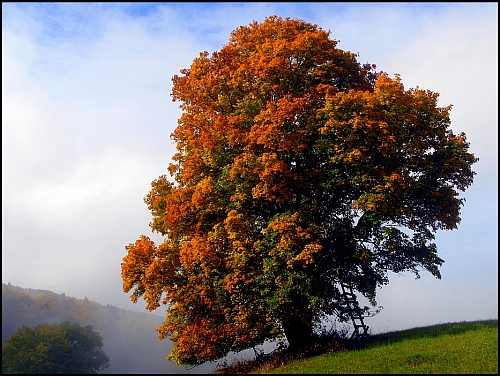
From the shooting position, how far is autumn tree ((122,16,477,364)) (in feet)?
63.8

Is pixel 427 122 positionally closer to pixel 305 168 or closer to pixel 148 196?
pixel 305 168

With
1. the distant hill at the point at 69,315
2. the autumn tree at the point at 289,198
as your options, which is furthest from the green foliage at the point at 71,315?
the autumn tree at the point at 289,198

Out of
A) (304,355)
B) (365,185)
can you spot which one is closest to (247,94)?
(365,185)

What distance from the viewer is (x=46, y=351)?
45594mm

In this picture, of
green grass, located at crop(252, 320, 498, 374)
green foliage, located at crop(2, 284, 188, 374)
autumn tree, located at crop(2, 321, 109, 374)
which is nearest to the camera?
green grass, located at crop(252, 320, 498, 374)

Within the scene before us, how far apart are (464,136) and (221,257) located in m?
14.7

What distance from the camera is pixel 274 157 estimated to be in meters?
19.3

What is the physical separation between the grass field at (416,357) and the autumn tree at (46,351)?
35.8 meters

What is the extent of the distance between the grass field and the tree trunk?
229 cm

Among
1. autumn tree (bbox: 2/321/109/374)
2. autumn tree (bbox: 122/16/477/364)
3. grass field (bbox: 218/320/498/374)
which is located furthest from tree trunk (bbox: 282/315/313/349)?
autumn tree (bbox: 2/321/109/374)

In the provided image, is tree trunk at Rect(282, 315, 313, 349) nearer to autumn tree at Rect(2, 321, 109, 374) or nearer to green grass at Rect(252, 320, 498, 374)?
green grass at Rect(252, 320, 498, 374)

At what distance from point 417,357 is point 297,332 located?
6846 millimetres

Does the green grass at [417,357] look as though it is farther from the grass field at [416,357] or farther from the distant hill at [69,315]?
the distant hill at [69,315]

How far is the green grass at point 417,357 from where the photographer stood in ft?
49.4
